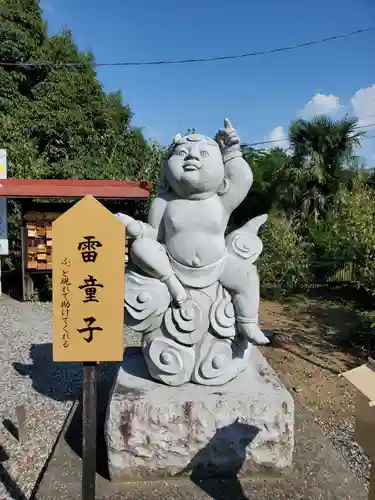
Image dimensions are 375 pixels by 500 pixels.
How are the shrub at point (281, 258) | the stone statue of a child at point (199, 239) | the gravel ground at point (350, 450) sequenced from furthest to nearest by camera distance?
1. the shrub at point (281, 258)
2. the gravel ground at point (350, 450)
3. the stone statue of a child at point (199, 239)

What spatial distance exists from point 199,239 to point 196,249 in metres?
0.07

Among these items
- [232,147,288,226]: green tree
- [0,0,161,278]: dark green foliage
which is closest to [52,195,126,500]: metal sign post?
[0,0,161,278]: dark green foliage

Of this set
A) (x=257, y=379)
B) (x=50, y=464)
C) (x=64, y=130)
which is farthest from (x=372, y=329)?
(x=64, y=130)

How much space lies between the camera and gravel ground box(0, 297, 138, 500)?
288 cm

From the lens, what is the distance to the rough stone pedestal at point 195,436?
2633mm

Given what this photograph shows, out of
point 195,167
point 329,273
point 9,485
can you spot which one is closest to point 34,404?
point 9,485

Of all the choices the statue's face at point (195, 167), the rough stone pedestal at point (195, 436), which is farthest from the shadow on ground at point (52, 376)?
the statue's face at point (195, 167)

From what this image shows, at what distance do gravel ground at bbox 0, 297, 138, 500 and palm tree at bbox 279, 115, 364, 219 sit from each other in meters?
6.22

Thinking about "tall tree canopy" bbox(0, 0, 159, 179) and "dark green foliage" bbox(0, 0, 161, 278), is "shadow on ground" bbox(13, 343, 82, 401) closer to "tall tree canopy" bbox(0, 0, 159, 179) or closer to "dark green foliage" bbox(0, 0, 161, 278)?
"dark green foliage" bbox(0, 0, 161, 278)

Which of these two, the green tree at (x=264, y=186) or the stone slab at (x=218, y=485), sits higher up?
the green tree at (x=264, y=186)

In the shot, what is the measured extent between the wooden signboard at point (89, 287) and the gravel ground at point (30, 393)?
1.26 meters

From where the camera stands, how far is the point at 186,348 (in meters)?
2.92

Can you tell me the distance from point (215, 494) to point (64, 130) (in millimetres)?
11967

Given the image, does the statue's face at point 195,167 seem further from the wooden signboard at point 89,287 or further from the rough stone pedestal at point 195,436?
the rough stone pedestal at point 195,436
